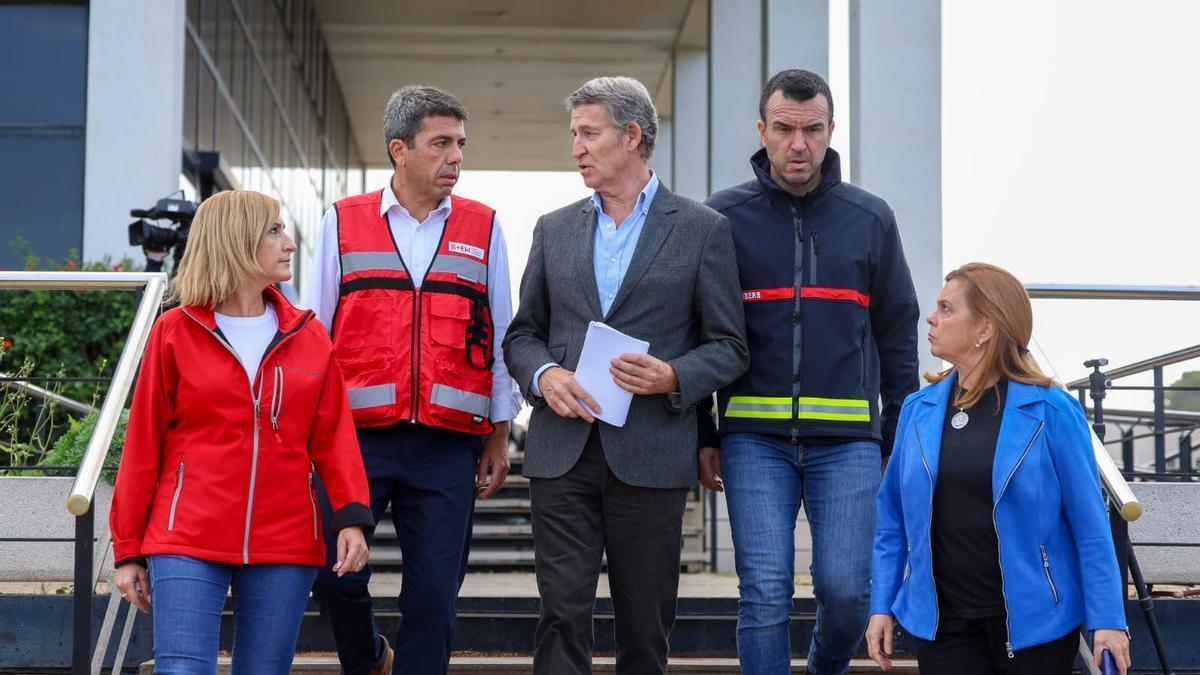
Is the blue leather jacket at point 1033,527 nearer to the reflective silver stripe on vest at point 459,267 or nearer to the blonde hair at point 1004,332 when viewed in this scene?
the blonde hair at point 1004,332

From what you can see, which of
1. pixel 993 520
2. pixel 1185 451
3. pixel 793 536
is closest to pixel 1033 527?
pixel 993 520

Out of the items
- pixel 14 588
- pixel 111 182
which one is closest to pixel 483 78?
pixel 111 182

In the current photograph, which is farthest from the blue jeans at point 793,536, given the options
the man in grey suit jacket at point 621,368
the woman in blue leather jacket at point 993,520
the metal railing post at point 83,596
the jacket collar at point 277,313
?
the metal railing post at point 83,596

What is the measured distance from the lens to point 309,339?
385 cm

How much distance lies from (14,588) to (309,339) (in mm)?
3226

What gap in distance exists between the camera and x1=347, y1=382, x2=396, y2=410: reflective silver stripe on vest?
434 centimetres

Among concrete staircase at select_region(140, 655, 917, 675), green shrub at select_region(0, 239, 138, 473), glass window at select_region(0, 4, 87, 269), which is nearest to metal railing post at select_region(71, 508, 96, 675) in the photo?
concrete staircase at select_region(140, 655, 917, 675)

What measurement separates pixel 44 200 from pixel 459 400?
8.20 meters

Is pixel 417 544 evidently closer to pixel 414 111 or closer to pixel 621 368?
pixel 621 368

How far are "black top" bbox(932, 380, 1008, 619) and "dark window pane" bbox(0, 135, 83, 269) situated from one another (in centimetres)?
919

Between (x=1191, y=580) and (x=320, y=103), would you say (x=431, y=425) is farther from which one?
(x=320, y=103)

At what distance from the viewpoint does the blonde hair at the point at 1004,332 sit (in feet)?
12.3

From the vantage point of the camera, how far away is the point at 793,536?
4.09 metres

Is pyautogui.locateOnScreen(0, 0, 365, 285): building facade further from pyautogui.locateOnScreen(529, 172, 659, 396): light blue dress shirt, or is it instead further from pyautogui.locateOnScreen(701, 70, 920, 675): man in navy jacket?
pyautogui.locateOnScreen(701, 70, 920, 675): man in navy jacket
